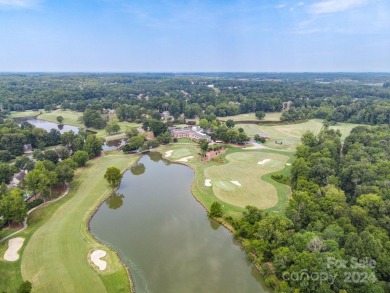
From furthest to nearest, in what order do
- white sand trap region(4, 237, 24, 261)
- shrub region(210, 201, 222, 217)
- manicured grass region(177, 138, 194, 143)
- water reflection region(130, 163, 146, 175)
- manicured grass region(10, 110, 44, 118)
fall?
manicured grass region(10, 110, 44, 118) → manicured grass region(177, 138, 194, 143) → water reflection region(130, 163, 146, 175) → shrub region(210, 201, 222, 217) → white sand trap region(4, 237, 24, 261)

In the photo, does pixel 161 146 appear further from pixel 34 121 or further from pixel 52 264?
pixel 34 121

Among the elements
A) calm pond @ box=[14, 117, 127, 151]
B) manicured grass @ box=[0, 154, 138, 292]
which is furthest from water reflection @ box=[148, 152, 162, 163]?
manicured grass @ box=[0, 154, 138, 292]

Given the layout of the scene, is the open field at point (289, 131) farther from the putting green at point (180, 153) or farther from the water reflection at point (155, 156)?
the water reflection at point (155, 156)

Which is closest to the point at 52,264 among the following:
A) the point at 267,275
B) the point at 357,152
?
the point at 267,275

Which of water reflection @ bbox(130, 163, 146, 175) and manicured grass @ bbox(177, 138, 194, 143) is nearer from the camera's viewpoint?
water reflection @ bbox(130, 163, 146, 175)

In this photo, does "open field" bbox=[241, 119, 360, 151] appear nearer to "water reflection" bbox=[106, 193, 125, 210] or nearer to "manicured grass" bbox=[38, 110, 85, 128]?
"water reflection" bbox=[106, 193, 125, 210]

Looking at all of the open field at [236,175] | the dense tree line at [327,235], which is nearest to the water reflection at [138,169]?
the open field at [236,175]

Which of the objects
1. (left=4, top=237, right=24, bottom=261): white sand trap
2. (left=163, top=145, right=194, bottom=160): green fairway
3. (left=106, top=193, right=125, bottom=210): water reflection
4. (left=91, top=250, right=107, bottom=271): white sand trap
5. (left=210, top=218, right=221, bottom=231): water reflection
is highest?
(left=4, top=237, right=24, bottom=261): white sand trap

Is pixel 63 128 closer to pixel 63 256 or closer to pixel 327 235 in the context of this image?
pixel 63 256
